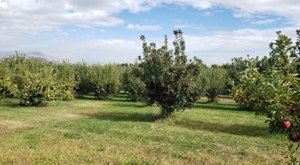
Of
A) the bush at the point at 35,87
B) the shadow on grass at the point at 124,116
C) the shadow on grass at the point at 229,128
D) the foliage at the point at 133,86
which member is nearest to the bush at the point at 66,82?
the bush at the point at 35,87

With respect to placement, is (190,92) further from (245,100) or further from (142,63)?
(245,100)

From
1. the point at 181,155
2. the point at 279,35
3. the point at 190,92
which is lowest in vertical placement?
the point at 181,155

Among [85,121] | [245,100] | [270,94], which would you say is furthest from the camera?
[85,121]

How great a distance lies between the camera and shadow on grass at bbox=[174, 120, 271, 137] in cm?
1208

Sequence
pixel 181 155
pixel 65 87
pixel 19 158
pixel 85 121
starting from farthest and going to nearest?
pixel 65 87
pixel 85 121
pixel 181 155
pixel 19 158

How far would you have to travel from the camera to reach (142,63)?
46.0ft

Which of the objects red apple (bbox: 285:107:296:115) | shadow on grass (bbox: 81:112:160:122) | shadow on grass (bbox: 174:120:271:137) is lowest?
shadow on grass (bbox: 174:120:271:137)

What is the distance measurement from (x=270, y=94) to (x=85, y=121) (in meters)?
10.0

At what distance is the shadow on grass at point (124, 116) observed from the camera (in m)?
14.2

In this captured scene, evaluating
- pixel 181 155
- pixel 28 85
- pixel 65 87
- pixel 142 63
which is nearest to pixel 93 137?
pixel 181 155

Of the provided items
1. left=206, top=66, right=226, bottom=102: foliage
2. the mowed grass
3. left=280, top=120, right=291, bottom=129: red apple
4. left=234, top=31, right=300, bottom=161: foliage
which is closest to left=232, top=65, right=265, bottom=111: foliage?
left=234, top=31, right=300, bottom=161: foliage

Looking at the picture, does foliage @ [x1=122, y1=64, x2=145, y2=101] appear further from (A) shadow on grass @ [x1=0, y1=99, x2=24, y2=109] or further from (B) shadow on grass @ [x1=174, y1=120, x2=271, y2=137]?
(B) shadow on grass @ [x1=174, y1=120, x2=271, y2=137]

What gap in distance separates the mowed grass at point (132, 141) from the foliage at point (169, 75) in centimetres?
89

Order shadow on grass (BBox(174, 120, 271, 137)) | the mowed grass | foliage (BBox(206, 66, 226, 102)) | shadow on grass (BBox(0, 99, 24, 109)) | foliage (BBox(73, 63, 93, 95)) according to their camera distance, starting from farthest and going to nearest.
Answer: foliage (BBox(73, 63, 93, 95)) < foliage (BBox(206, 66, 226, 102)) < shadow on grass (BBox(0, 99, 24, 109)) < shadow on grass (BBox(174, 120, 271, 137)) < the mowed grass
